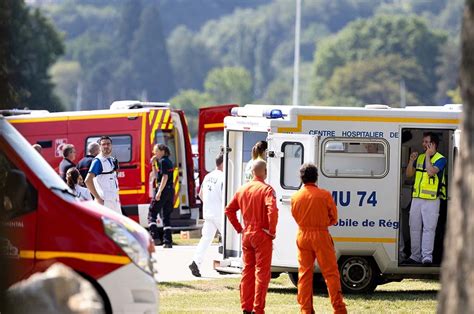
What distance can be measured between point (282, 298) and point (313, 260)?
3.21 metres

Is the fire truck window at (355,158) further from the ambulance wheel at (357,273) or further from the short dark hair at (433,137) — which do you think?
the ambulance wheel at (357,273)

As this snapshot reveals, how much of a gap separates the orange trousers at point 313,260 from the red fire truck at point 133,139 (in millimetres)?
11255

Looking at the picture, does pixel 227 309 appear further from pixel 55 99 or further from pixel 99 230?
pixel 55 99

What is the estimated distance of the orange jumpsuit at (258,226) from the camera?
14.3 m

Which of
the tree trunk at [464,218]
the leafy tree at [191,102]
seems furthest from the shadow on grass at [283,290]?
the leafy tree at [191,102]

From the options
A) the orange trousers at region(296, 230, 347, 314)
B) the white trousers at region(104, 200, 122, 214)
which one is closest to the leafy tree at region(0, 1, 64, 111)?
the white trousers at region(104, 200, 122, 214)

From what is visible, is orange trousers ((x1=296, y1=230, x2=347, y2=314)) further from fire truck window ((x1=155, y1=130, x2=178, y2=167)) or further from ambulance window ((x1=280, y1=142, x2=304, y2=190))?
fire truck window ((x1=155, y1=130, x2=178, y2=167))

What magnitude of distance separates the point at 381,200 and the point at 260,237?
315cm

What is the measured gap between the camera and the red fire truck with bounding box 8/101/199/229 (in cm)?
2531

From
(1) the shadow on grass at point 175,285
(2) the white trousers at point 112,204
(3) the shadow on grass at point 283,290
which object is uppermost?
(2) the white trousers at point 112,204

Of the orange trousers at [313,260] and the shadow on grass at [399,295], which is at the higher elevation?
the orange trousers at [313,260]

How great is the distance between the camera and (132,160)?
83.5ft

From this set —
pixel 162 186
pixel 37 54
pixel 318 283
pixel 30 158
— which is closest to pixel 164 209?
pixel 162 186

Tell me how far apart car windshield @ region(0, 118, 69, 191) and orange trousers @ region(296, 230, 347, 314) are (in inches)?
126
